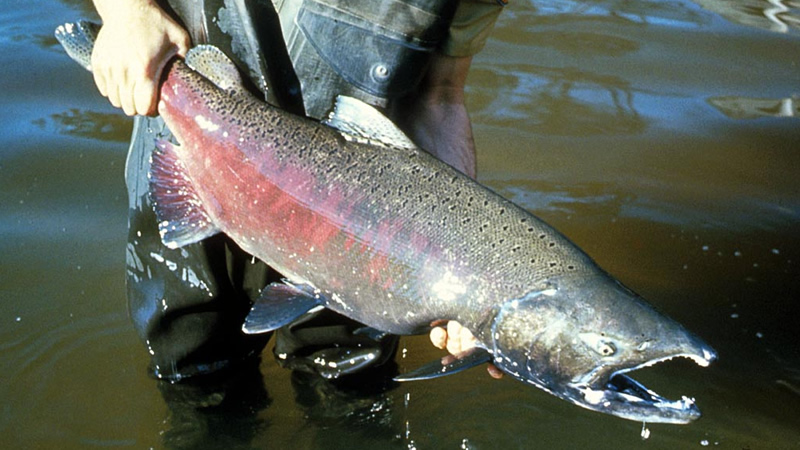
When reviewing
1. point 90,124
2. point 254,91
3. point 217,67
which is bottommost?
point 90,124

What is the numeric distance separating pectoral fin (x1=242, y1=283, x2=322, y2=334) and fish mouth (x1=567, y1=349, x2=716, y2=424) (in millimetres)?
708

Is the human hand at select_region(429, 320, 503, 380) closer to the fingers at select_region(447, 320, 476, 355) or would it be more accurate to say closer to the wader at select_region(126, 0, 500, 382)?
the fingers at select_region(447, 320, 476, 355)

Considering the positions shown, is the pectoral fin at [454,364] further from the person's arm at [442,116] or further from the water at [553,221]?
the water at [553,221]

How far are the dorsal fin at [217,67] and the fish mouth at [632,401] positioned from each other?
1202 millimetres

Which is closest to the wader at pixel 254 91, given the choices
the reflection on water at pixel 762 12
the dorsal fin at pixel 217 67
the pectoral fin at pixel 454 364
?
the dorsal fin at pixel 217 67

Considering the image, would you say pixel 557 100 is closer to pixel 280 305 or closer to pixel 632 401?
pixel 280 305

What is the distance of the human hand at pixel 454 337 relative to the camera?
2285 millimetres

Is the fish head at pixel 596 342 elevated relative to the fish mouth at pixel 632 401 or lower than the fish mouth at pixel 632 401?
elevated

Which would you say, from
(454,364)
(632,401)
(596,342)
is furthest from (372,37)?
(632,401)

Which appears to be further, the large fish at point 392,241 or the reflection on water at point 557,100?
the reflection on water at point 557,100

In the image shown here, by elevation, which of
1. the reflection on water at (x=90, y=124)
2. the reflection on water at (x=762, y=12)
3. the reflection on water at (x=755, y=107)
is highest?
the reflection on water at (x=762, y=12)

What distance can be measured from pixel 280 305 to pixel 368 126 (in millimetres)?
519

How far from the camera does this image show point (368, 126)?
236 centimetres

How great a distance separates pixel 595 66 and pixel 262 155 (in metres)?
4.26
